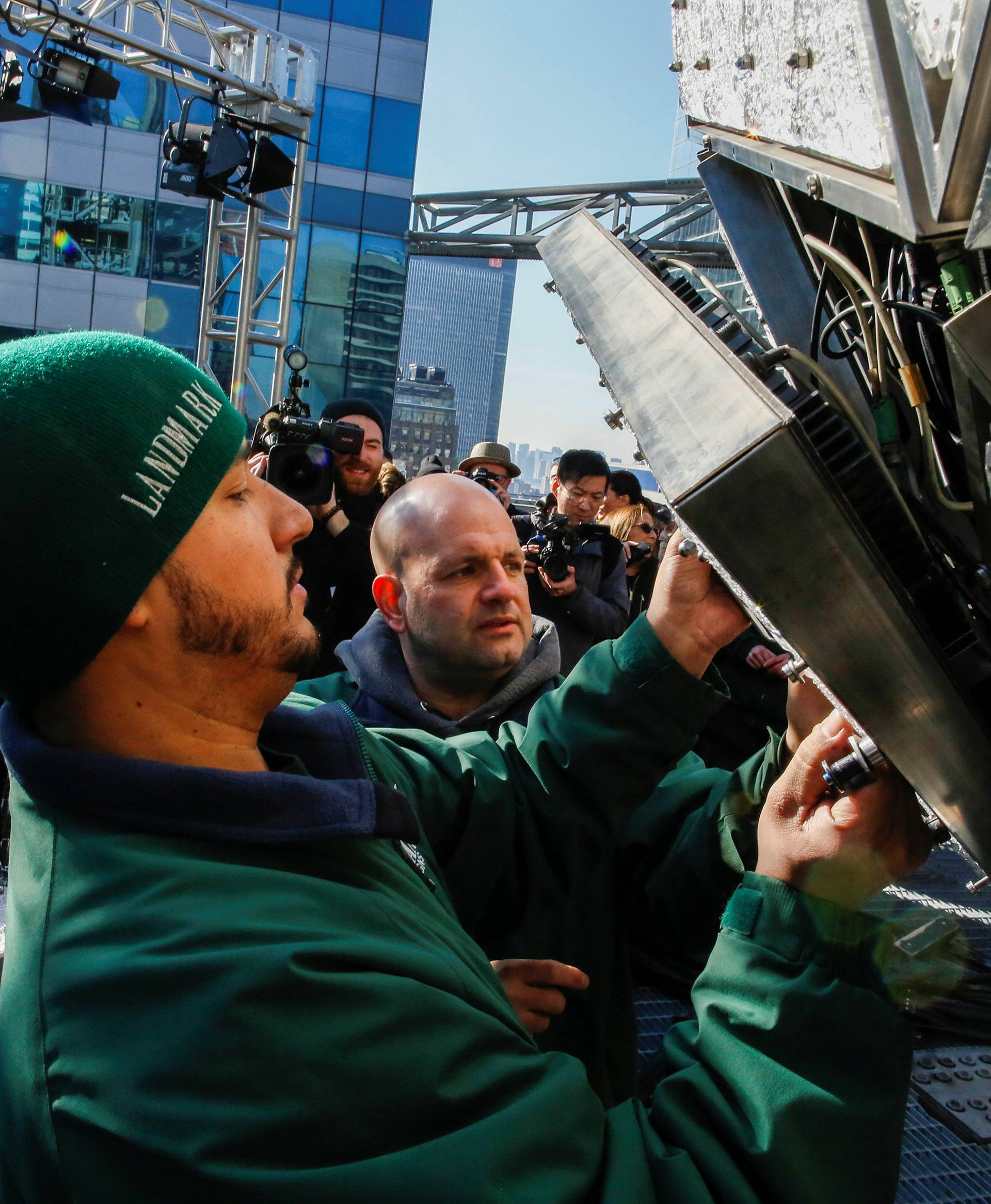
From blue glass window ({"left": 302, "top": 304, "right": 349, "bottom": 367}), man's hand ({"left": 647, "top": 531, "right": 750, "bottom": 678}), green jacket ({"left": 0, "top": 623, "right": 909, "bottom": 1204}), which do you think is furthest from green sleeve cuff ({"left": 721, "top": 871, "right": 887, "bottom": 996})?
blue glass window ({"left": 302, "top": 304, "right": 349, "bottom": 367})

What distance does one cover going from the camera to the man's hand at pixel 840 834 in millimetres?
1124

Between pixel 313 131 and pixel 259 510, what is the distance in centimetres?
2398

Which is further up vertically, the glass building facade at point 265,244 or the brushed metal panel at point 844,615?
the glass building facade at point 265,244

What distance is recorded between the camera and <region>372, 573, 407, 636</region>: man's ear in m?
2.56

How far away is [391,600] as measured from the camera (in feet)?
8.48

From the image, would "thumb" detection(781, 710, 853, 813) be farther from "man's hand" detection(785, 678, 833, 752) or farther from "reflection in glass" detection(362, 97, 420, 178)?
"reflection in glass" detection(362, 97, 420, 178)

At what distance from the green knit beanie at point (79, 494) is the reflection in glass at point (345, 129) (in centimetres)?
2380

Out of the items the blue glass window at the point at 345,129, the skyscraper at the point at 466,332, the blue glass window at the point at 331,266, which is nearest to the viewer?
the blue glass window at the point at 331,266

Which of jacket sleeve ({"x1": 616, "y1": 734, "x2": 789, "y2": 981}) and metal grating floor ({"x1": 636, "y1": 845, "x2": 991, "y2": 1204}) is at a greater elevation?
jacket sleeve ({"x1": 616, "y1": 734, "x2": 789, "y2": 981})

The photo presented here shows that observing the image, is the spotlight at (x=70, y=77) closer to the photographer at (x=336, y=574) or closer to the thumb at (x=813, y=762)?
the photographer at (x=336, y=574)

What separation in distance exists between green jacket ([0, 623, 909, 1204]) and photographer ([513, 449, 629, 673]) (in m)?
2.70

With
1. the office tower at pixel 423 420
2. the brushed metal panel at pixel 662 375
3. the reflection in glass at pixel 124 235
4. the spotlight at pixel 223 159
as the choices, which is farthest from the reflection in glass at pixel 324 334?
the office tower at pixel 423 420

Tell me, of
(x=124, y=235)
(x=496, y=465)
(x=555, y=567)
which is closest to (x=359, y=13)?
(x=124, y=235)

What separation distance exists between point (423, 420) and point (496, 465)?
105m
